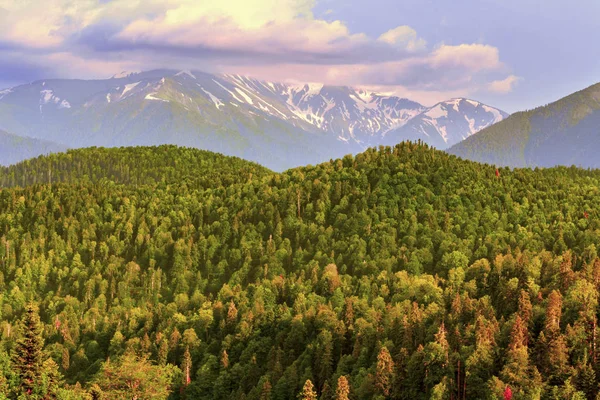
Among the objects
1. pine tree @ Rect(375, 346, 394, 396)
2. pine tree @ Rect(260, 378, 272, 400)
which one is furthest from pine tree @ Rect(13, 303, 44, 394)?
pine tree @ Rect(375, 346, 394, 396)

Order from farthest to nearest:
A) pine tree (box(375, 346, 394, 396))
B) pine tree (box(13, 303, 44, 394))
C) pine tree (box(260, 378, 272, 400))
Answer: pine tree (box(260, 378, 272, 400))
pine tree (box(375, 346, 394, 396))
pine tree (box(13, 303, 44, 394))

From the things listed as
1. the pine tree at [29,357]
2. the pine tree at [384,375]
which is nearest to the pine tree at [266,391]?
the pine tree at [384,375]

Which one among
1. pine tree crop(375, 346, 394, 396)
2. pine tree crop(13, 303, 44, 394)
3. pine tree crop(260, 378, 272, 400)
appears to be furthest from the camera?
pine tree crop(260, 378, 272, 400)

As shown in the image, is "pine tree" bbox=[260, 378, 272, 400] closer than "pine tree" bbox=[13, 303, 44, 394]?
No

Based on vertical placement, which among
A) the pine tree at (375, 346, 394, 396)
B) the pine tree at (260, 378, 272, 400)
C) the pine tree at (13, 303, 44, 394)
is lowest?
the pine tree at (260, 378, 272, 400)

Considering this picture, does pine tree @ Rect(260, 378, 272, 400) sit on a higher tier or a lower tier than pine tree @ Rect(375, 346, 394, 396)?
lower

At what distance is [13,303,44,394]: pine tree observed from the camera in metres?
147

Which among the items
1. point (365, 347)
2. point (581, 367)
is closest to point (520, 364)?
point (581, 367)

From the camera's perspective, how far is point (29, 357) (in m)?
148

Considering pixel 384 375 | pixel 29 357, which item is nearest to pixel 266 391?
pixel 384 375

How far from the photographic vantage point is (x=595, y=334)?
155 meters

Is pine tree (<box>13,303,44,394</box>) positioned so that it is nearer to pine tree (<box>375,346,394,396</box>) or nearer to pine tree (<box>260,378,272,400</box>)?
pine tree (<box>260,378,272,400</box>)

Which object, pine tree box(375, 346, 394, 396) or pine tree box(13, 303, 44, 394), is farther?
pine tree box(375, 346, 394, 396)

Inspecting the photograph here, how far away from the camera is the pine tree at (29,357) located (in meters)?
147
